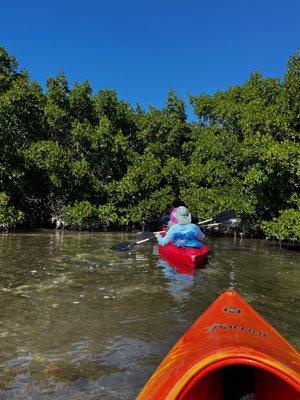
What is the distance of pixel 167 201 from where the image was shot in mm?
21500

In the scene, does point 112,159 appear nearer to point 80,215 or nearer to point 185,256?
point 80,215

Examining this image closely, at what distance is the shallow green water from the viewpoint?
4508 mm

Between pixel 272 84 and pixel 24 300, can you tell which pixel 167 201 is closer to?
pixel 272 84

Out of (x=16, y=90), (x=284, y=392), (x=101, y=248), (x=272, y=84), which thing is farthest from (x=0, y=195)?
(x=284, y=392)

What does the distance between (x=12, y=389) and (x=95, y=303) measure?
3112mm

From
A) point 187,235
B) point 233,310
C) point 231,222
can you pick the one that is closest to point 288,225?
point 231,222

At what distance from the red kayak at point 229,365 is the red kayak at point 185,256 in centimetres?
565

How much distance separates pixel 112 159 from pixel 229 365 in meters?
19.0

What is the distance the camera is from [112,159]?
21.4 m

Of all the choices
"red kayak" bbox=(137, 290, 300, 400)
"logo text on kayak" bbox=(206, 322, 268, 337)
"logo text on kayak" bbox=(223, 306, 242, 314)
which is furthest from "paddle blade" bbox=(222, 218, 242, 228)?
"logo text on kayak" bbox=(206, 322, 268, 337)

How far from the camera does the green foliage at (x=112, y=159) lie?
19236mm

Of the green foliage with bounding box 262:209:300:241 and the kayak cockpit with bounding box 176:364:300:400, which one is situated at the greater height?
the green foliage with bounding box 262:209:300:241

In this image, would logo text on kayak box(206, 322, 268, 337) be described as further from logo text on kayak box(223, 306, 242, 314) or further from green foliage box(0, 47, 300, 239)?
green foliage box(0, 47, 300, 239)

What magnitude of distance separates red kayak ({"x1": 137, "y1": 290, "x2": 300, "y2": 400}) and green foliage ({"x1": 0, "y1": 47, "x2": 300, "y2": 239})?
13.7 metres
